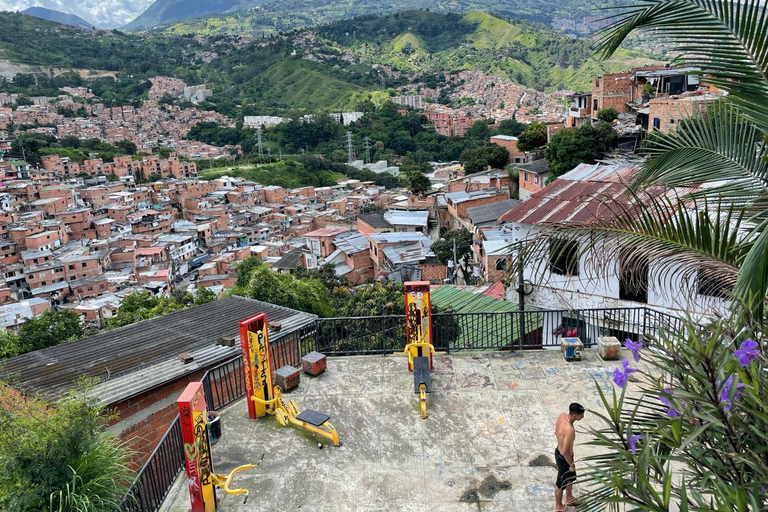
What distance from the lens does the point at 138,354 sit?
384 inches

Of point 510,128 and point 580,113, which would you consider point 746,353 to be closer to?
point 580,113

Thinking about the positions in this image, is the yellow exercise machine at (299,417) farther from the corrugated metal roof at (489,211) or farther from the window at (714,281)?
the corrugated metal roof at (489,211)

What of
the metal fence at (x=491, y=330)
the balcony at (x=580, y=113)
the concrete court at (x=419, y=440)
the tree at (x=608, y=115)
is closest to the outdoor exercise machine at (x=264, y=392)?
the concrete court at (x=419, y=440)

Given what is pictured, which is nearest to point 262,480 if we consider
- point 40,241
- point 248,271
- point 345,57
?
point 248,271

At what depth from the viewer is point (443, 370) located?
7.66 metres

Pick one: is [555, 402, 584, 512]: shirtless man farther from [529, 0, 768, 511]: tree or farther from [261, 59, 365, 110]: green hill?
[261, 59, 365, 110]: green hill

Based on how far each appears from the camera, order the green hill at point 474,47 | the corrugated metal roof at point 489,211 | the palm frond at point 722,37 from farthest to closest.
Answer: the green hill at point 474,47 < the corrugated metal roof at point 489,211 < the palm frond at point 722,37

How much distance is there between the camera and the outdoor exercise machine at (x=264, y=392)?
6.19 meters

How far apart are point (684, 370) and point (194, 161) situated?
92.6 m

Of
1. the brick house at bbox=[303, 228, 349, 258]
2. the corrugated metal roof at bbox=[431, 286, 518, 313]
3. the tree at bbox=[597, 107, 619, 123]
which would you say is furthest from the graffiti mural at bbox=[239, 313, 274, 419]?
the brick house at bbox=[303, 228, 349, 258]

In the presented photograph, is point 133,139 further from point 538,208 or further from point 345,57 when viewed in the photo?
point 538,208

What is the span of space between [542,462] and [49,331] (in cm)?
2297

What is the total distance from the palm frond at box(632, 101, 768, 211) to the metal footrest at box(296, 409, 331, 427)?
3.84 m

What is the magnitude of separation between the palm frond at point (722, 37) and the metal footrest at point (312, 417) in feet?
14.8
